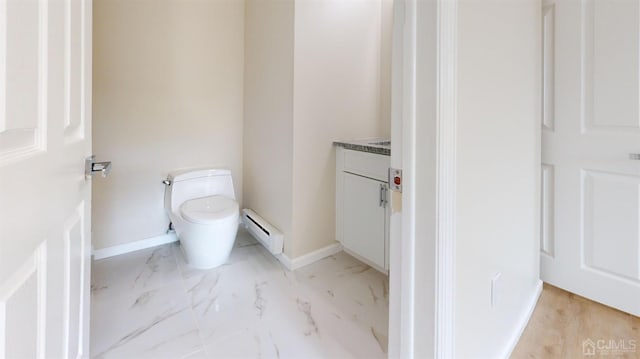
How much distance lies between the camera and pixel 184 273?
2.14 metres

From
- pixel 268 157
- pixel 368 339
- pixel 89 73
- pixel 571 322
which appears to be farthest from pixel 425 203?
pixel 268 157


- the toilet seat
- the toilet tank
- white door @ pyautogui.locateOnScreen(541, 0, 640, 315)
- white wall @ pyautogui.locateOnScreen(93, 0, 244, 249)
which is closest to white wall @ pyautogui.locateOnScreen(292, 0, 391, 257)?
the toilet seat

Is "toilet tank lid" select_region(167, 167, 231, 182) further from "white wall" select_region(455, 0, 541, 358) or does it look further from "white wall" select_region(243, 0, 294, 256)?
"white wall" select_region(455, 0, 541, 358)

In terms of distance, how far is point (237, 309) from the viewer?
5.70ft

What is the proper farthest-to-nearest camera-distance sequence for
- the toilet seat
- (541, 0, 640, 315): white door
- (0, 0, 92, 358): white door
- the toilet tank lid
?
the toilet tank lid
the toilet seat
(541, 0, 640, 315): white door
(0, 0, 92, 358): white door

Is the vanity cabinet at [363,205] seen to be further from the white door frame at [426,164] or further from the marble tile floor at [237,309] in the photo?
the white door frame at [426,164]

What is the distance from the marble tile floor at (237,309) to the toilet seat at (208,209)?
38 centimetres

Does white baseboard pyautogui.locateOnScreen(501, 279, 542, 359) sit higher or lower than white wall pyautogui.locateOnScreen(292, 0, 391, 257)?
lower

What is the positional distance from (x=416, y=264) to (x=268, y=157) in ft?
5.69

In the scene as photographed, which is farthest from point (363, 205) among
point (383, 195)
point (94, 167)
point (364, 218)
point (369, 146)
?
point (94, 167)

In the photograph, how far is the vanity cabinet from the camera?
2.02 metres

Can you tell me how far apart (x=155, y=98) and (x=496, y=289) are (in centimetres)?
248

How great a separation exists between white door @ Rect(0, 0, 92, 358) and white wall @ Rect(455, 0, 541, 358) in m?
0.98

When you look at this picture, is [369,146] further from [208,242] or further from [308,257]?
[208,242]
